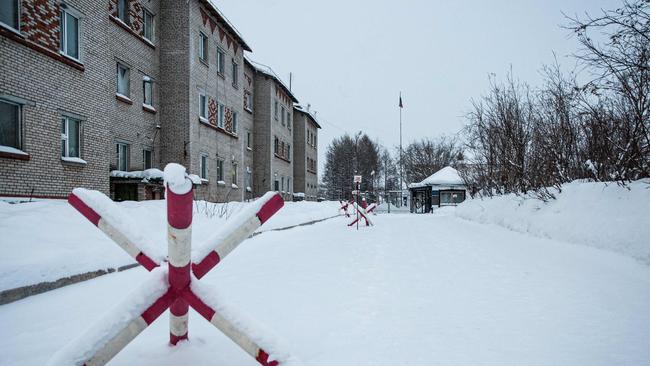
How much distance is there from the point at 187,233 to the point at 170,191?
23 cm

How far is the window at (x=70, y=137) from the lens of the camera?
9984mm

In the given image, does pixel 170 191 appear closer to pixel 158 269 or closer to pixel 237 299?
pixel 158 269

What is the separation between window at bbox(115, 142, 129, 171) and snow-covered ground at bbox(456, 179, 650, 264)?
14.4 metres

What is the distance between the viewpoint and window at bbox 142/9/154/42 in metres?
15.1

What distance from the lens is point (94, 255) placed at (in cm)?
468

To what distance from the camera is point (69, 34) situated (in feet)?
33.8

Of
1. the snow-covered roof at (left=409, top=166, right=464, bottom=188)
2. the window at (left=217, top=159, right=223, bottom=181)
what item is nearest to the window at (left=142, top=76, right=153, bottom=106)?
the window at (left=217, top=159, right=223, bottom=181)

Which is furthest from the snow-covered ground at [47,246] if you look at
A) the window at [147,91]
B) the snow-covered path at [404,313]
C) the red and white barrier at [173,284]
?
the window at [147,91]

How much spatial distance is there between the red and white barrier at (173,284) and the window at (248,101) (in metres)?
24.7

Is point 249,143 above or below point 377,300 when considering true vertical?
above

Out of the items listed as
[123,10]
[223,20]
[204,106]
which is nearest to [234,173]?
[204,106]

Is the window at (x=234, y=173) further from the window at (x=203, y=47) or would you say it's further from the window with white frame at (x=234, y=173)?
the window at (x=203, y=47)

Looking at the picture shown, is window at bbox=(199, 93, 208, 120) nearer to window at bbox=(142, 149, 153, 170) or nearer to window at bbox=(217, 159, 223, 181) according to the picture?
window at bbox=(217, 159, 223, 181)

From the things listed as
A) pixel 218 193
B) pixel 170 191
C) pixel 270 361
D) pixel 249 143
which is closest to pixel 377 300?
pixel 270 361
